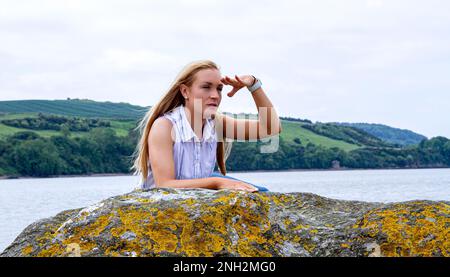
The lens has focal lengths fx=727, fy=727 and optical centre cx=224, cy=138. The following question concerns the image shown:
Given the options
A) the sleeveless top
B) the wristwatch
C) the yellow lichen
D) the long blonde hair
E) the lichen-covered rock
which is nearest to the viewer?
the lichen-covered rock

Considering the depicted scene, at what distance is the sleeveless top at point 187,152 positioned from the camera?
659 cm

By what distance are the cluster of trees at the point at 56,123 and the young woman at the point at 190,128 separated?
152 meters

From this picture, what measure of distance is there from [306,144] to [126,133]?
4231cm

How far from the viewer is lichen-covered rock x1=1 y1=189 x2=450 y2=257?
15.7ft

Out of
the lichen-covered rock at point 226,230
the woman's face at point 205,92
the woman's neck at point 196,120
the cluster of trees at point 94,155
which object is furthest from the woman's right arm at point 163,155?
the cluster of trees at point 94,155

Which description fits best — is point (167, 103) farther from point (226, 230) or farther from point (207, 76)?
point (226, 230)

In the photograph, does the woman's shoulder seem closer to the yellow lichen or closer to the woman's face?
the woman's face

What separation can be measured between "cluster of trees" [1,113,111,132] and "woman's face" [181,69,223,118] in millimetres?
152212

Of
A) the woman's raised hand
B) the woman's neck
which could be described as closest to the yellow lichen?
the woman's neck

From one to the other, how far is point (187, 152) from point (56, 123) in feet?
538

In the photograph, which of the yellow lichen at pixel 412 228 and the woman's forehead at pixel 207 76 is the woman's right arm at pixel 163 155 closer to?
the woman's forehead at pixel 207 76

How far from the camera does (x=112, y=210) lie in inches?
196
